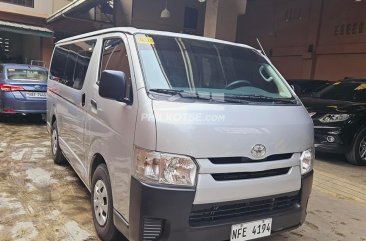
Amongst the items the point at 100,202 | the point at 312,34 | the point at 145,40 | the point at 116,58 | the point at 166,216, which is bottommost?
the point at 100,202

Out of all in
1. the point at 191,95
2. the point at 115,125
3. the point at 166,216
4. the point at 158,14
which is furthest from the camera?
the point at 158,14

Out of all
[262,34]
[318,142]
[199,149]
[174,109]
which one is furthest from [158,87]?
[262,34]

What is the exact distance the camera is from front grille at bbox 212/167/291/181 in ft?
8.48

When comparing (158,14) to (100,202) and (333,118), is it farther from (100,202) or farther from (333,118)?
(100,202)

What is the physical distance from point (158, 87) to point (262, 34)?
1667 centimetres

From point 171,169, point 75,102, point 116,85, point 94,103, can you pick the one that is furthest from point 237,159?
Result: point 75,102

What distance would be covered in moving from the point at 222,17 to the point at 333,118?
683cm

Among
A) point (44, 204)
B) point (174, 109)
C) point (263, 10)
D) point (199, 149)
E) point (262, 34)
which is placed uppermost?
point (263, 10)

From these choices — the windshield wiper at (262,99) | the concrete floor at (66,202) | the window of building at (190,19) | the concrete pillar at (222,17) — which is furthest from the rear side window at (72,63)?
the window of building at (190,19)

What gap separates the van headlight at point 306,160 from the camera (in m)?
3.05

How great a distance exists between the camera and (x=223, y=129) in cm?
262

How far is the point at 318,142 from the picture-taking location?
21.9 ft

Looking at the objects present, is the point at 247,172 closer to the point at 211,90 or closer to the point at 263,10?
the point at 211,90

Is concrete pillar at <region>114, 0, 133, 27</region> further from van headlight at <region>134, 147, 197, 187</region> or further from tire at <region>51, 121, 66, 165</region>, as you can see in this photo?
van headlight at <region>134, 147, 197, 187</region>
